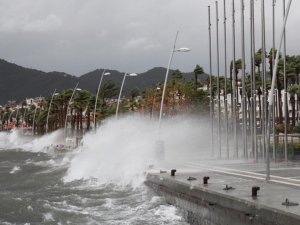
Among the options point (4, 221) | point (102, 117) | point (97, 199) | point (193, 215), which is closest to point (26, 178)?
point (97, 199)

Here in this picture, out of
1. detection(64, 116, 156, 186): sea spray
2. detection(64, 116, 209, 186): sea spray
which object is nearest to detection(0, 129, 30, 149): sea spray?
detection(64, 116, 209, 186): sea spray

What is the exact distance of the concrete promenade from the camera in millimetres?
14562

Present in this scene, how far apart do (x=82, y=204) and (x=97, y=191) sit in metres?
4.40

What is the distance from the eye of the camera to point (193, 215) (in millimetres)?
19922

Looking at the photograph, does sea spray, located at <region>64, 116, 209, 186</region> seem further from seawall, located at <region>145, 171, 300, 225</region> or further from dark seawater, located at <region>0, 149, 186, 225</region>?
seawall, located at <region>145, 171, 300, 225</region>

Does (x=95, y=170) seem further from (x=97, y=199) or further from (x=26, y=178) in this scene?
(x=97, y=199)

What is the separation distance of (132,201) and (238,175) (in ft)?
16.0

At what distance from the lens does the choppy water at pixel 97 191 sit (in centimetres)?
2206

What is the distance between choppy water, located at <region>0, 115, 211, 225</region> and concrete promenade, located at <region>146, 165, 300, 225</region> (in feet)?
2.48

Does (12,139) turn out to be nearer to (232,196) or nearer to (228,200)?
(228,200)

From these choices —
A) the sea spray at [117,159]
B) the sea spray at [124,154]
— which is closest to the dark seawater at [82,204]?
the sea spray at [117,159]

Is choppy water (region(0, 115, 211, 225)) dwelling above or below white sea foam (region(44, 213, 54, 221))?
above

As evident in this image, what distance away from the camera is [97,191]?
30156 mm

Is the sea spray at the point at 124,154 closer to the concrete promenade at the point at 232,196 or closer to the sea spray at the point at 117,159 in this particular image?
the sea spray at the point at 117,159
